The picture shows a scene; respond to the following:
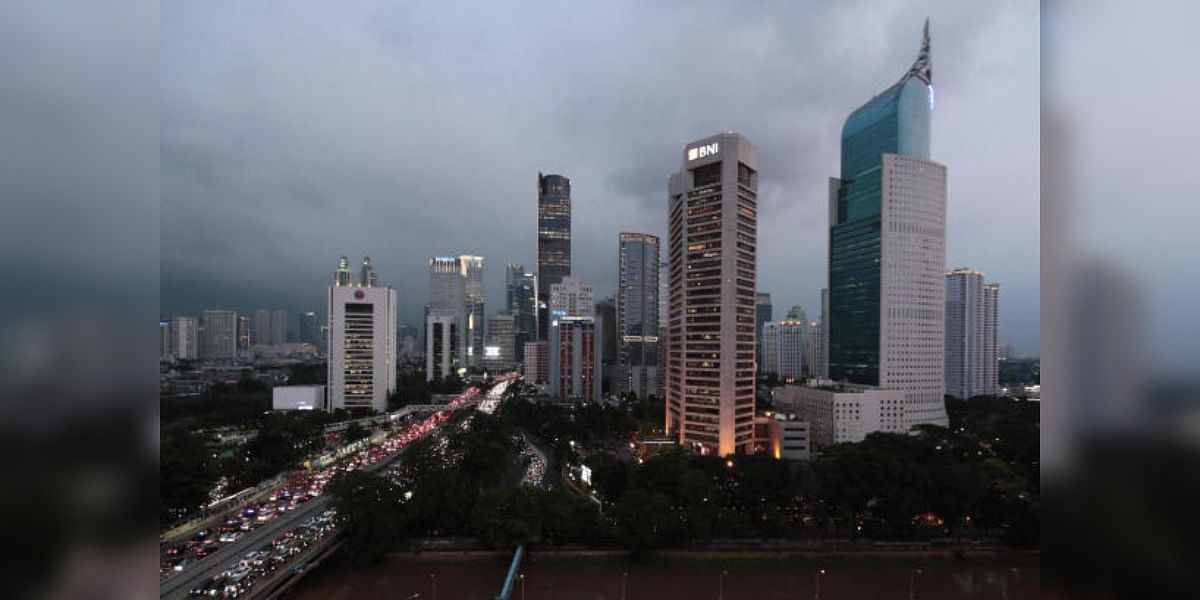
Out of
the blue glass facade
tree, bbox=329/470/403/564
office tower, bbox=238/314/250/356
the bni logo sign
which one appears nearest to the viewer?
tree, bbox=329/470/403/564

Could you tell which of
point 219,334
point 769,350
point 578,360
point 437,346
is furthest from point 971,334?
point 219,334

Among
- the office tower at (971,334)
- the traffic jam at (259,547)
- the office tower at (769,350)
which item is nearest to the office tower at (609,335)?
the office tower at (769,350)

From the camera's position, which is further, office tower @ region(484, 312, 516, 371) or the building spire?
office tower @ region(484, 312, 516, 371)

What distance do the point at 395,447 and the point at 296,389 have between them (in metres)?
10.2

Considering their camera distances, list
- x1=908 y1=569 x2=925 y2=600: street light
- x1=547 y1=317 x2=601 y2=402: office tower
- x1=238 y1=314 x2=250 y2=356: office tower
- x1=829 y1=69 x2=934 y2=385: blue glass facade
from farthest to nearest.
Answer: x1=238 y1=314 x2=250 y2=356: office tower, x1=547 y1=317 x2=601 y2=402: office tower, x1=829 y1=69 x2=934 y2=385: blue glass facade, x1=908 y1=569 x2=925 y2=600: street light

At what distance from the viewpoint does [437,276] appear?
74.8m

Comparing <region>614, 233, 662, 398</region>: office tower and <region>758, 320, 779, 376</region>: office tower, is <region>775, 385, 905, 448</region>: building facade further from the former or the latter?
<region>614, 233, 662, 398</region>: office tower

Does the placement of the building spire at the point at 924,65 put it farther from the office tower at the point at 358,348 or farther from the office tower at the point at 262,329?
the office tower at the point at 262,329

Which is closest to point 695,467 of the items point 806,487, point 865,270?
point 806,487

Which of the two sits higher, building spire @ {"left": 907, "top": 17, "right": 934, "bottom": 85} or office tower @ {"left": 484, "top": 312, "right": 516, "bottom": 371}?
building spire @ {"left": 907, "top": 17, "right": 934, "bottom": 85}

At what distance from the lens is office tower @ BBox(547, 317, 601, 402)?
34.9 metres

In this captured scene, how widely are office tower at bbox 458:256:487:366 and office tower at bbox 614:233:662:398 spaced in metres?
28.1

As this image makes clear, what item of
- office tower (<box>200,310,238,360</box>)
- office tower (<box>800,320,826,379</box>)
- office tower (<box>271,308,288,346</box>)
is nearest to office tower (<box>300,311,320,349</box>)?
office tower (<box>271,308,288,346</box>)
